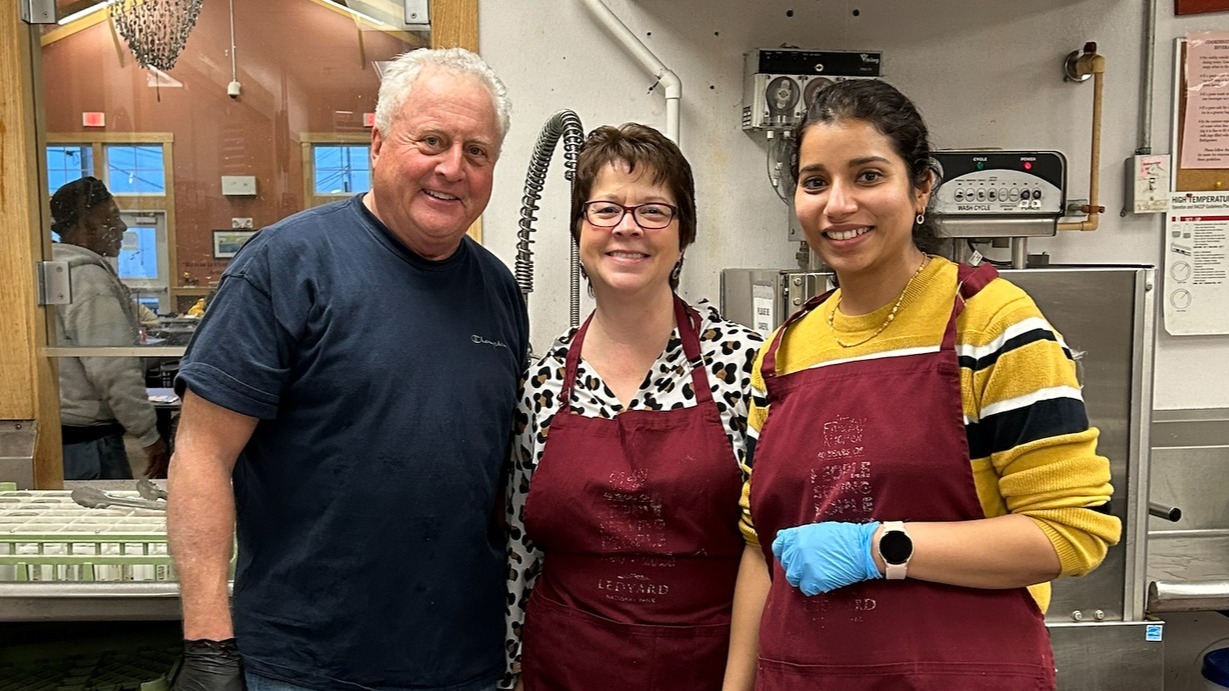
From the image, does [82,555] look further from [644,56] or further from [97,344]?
[644,56]

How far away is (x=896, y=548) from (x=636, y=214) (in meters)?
0.63

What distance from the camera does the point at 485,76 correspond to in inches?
54.0

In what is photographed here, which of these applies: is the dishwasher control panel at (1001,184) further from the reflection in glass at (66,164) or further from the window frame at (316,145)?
the reflection in glass at (66,164)

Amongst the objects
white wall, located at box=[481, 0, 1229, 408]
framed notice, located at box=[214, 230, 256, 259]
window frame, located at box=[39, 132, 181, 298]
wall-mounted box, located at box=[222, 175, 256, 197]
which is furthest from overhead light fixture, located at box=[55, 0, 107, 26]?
white wall, located at box=[481, 0, 1229, 408]

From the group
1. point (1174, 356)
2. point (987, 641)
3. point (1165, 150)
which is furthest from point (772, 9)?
point (987, 641)

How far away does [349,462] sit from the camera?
1.26 metres

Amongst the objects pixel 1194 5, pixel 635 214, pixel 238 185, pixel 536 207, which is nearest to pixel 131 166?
pixel 238 185

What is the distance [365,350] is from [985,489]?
0.83 metres

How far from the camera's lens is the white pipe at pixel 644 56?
235cm

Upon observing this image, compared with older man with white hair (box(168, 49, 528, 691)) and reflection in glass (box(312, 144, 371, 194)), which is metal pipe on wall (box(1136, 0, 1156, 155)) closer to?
older man with white hair (box(168, 49, 528, 691))

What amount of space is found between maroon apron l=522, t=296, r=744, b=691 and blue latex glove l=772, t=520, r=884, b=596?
0.84 ft

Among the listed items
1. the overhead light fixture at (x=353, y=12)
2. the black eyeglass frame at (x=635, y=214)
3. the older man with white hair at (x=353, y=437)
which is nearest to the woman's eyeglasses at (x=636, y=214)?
the black eyeglass frame at (x=635, y=214)

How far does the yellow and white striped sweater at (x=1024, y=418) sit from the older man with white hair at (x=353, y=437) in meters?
0.66

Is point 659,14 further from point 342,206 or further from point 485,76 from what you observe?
point 342,206
